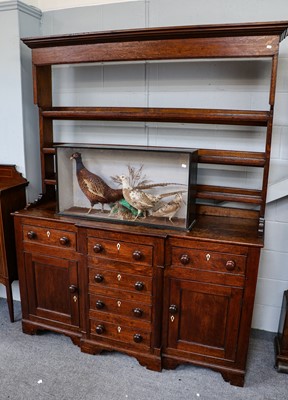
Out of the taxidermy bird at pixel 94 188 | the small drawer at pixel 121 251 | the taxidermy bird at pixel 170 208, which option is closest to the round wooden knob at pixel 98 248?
the small drawer at pixel 121 251

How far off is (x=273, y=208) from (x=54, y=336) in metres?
1.69

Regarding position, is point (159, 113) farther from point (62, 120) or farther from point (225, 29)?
point (62, 120)

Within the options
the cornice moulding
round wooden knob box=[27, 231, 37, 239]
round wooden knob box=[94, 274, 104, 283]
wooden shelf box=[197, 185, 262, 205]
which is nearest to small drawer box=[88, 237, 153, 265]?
round wooden knob box=[94, 274, 104, 283]

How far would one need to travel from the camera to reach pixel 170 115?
74.7 inches

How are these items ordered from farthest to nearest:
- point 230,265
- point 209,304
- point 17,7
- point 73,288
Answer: point 17,7 < point 73,288 < point 209,304 < point 230,265

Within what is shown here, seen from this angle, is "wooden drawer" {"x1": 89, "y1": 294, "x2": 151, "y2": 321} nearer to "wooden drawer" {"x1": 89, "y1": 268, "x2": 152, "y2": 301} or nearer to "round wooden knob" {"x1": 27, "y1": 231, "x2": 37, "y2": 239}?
"wooden drawer" {"x1": 89, "y1": 268, "x2": 152, "y2": 301}

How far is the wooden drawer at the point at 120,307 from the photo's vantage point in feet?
6.25

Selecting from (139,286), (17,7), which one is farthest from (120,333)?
(17,7)

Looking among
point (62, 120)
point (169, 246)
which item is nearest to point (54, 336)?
point (169, 246)

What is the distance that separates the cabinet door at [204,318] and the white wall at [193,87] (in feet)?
1.99

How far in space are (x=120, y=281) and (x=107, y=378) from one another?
1.84 feet

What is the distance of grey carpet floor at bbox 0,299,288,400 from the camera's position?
180 cm

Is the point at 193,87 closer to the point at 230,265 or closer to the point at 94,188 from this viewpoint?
the point at 94,188

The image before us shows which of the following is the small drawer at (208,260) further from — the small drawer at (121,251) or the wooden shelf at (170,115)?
the wooden shelf at (170,115)
